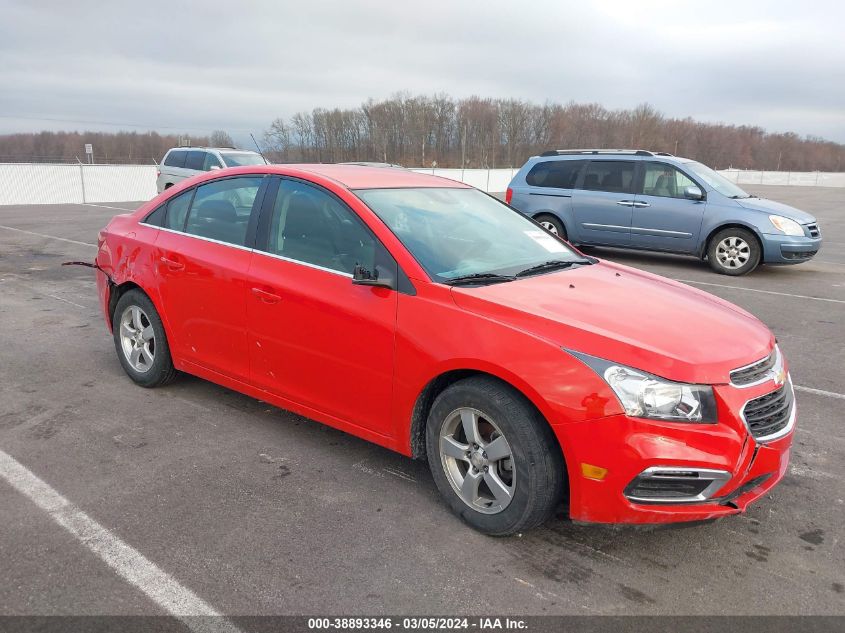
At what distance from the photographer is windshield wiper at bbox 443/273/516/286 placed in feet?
10.5

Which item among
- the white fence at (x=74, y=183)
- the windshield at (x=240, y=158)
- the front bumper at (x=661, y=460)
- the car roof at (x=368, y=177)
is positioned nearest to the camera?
the front bumper at (x=661, y=460)

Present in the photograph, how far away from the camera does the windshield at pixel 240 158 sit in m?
17.6

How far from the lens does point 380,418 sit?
10.9ft

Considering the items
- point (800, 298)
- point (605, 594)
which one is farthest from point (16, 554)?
point (800, 298)

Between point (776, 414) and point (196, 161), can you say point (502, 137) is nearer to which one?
point (196, 161)

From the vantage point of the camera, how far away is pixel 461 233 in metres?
3.74

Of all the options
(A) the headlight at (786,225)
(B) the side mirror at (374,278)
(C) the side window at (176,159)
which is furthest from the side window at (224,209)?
(C) the side window at (176,159)

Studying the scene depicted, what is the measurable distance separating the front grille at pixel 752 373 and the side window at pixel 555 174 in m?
9.25

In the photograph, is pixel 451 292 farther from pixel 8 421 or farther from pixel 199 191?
pixel 8 421

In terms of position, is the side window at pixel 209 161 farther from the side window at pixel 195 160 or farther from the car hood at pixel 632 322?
the car hood at pixel 632 322

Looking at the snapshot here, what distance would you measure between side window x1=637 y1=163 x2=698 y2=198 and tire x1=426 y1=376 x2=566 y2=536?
9099 mm

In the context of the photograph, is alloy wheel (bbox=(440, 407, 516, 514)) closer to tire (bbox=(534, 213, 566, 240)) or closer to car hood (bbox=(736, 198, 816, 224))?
car hood (bbox=(736, 198, 816, 224))

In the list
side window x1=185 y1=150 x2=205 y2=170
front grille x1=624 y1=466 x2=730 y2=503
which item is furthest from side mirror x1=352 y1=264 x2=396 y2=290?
side window x1=185 y1=150 x2=205 y2=170

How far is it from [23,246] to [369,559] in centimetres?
1202
